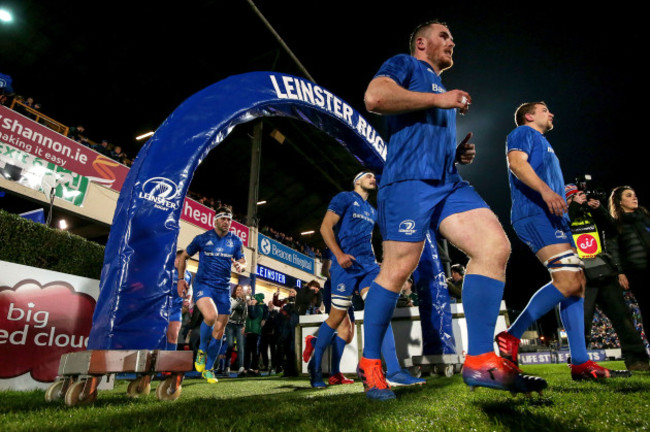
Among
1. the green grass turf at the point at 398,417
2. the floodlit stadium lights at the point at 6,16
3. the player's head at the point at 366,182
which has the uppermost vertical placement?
the floodlit stadium lights at the point at 6,16

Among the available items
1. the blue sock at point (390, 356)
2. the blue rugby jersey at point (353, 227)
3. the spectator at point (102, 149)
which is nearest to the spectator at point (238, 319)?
the blue rugby jersey at point (353, 227)

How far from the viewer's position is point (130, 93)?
17844 mm

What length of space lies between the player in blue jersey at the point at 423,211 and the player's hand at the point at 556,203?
740mm

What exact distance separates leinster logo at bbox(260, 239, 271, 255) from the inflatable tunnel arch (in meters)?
15.7

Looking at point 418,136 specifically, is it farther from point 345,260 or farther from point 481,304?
point 345,260

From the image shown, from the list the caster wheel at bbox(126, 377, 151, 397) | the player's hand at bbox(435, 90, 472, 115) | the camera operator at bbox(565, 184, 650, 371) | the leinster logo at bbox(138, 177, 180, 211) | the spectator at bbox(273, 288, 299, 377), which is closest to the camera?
the player's hand at bbox(435, 90, 472, 115)

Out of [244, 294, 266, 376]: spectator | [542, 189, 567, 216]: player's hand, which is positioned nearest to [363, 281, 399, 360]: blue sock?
[542, 189, 567, 216]: player's hand

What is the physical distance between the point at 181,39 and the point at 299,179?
39.0ft

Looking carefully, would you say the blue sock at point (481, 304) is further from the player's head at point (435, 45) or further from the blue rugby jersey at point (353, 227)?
the blue rugby jersey at point (353, 227)

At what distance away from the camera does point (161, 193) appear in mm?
2957

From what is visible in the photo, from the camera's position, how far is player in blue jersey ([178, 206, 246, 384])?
5000 mm

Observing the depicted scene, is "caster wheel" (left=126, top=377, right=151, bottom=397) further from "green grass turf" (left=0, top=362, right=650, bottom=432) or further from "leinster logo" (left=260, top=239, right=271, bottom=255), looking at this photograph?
"leinster logo" (left=260, top=239, right=271, bottom=255)

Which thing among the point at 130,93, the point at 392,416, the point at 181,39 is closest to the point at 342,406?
the point at 392,416

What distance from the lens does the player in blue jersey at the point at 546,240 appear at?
2.52m
